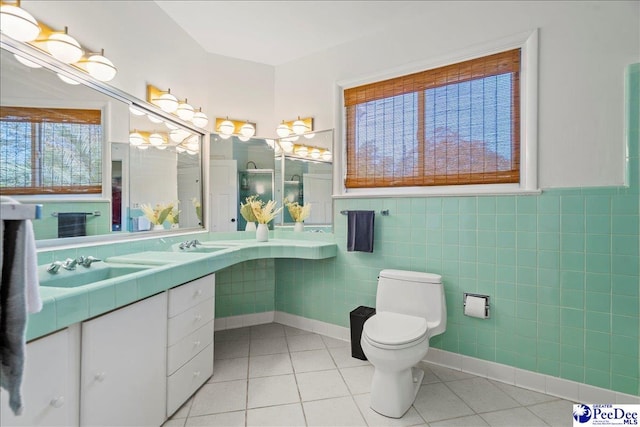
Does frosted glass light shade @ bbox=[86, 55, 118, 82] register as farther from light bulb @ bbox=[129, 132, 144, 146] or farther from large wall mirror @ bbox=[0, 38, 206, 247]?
light bulb @ bbox=[129, 132, 144, 146]

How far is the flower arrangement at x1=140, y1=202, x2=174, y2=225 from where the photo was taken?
2.22 m

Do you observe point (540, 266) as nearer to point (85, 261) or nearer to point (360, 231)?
point (360, 231)

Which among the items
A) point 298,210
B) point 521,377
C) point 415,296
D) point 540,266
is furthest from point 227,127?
point 521,377

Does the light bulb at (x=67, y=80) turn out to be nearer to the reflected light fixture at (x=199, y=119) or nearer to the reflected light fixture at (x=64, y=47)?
the reflected light fixture at (x=64, y=47)

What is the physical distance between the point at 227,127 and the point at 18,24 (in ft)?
5.14

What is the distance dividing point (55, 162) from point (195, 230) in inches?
49.2

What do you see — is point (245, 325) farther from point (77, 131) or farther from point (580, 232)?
point (580, 232)

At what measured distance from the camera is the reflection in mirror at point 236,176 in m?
2.86

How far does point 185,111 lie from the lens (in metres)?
2.51

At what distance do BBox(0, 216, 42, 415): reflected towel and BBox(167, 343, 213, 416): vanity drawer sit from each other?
1.02 m

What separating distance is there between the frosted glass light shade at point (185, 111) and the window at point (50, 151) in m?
0.75

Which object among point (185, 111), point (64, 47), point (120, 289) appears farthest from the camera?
point (185, 111)

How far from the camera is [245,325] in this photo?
298cm

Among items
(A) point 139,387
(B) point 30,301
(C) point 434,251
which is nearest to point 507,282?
(C) point 434,251
